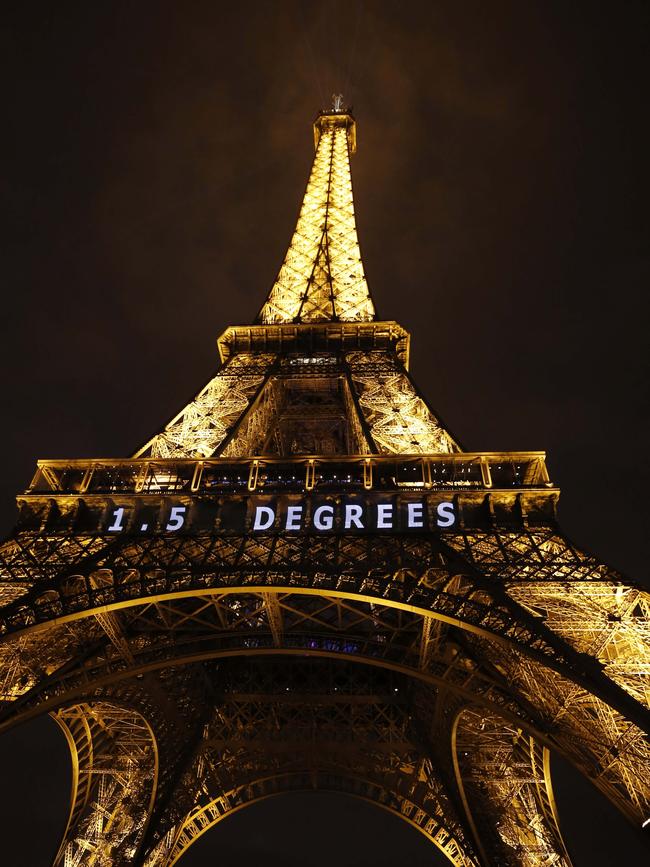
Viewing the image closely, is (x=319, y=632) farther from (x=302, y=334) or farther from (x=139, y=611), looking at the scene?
(x=302, y=334)

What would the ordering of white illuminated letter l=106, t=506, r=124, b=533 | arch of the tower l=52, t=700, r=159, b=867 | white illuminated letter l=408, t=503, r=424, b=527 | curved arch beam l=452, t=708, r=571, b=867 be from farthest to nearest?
1. arch of the tower l=52, t=700, r=159, b=867
2. curved arch beam l=452, t=708, r=571, b=867
3. white illuminated letter l=106, t=506, r=124, b=533
4. white illuminated letter l=408, t=503, r=424, b=527

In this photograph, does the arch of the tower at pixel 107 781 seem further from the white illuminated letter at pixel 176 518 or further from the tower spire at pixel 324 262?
the tower spire at pixel 324 262

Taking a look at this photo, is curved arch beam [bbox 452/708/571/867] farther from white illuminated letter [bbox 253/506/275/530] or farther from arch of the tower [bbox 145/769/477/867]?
white illuminated letter [bbox 253/506/275/530]

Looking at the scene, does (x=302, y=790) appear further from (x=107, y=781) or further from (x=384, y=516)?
(x=384, y=516)

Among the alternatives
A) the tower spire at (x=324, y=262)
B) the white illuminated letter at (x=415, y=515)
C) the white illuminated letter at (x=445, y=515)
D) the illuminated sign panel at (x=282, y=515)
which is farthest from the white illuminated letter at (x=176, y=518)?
the tower spire at (x=324, y=262)

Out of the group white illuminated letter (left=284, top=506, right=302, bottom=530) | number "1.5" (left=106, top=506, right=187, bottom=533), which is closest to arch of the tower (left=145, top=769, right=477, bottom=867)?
number "1.5" (left=106, top=506, right=187, bottom=533)

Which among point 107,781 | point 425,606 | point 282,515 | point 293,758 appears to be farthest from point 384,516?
point 107,781

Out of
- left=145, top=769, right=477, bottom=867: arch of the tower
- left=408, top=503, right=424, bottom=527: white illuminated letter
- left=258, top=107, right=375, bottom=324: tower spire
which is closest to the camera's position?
left=408, top=503, right=424, bottom=527: white illuminated letter
